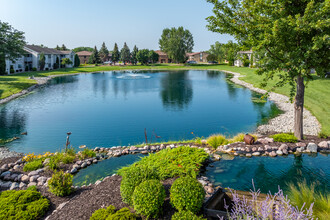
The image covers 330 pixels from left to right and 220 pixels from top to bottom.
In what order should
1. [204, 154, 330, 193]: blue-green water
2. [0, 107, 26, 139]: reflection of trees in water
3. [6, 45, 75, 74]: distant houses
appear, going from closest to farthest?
[204, 154, 330, 193]: blue-green water, [0, 107, 26, 139]: reflection of trees in water, [6, 45, 75, 74]: distant houses

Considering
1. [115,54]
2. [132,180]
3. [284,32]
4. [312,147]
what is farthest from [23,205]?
[115,54]

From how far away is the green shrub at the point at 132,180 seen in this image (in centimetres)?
723

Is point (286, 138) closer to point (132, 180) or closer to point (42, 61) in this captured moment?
point (132, 180)

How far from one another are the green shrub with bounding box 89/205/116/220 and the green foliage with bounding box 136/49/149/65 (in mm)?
113458

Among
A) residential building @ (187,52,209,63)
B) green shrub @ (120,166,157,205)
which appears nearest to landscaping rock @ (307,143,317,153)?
green shrub @ (120,166,157,205)

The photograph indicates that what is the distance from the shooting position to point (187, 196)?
6.55 meters

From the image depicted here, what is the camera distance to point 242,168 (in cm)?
1135

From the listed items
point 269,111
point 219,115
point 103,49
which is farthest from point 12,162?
point 103,49

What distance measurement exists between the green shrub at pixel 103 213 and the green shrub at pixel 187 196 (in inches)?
64.7

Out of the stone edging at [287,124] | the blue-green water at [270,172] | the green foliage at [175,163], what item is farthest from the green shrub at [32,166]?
the stone edging at [287,124]

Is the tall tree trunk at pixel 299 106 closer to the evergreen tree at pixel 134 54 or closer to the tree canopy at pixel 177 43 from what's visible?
the tree canopy at pixel 177 43

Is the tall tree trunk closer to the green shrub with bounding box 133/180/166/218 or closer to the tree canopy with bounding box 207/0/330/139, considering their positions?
the tree canopy with bounding box 207/0/330/139

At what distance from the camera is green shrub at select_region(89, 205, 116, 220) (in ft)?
21.2

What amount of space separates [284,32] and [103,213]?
10.5m
